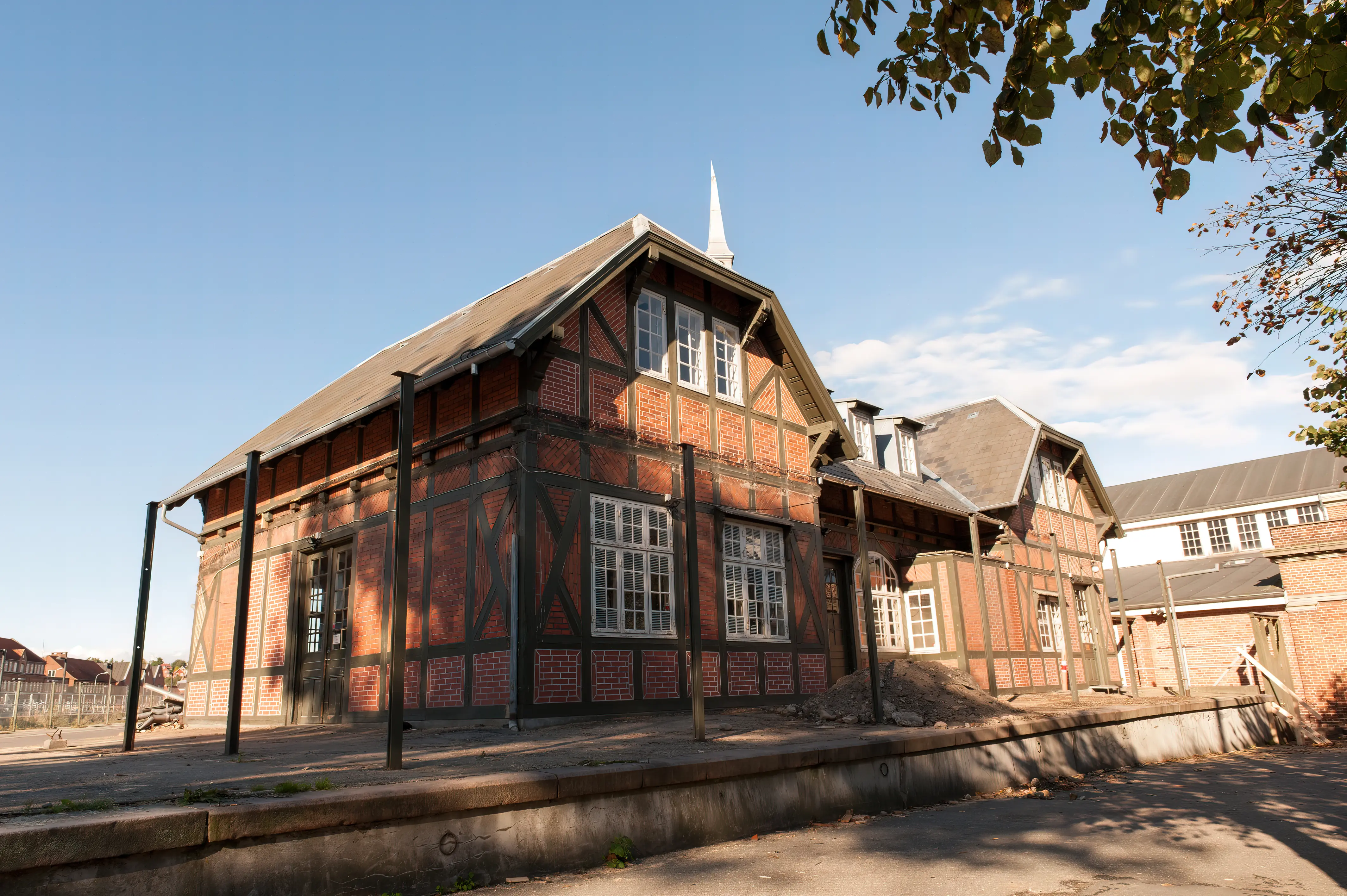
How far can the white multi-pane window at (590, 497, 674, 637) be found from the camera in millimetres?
11883

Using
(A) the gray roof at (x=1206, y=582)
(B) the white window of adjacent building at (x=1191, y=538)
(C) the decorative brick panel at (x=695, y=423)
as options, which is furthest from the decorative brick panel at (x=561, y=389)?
(B) the white window of adjacent building at (x=1191, y=538)

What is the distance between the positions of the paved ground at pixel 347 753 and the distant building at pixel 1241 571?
13.0 metres

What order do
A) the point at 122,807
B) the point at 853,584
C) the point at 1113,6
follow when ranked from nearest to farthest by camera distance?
the point at 1113,6
the point at 122,807
the point at 853,584

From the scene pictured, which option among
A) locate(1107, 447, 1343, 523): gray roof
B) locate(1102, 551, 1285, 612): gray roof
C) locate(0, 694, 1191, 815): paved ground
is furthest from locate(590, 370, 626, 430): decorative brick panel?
locate(1107, 447, 1343, 523): gray roof

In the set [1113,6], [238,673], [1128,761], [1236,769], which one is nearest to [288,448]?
[238,673]

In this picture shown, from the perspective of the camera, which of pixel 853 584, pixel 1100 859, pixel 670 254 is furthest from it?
pixel 853 584

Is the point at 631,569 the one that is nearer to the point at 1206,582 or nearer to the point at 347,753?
the point at 347,753

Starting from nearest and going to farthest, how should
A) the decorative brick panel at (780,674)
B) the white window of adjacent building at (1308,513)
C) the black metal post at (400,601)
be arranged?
the black metal post at (400,601)
the decorative brick panel at (780,674)
the white window of adjacent building at (1308,513)

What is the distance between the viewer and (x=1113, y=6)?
14.2 feet

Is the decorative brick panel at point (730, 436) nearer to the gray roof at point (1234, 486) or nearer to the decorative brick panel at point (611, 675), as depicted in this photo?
the decorative brick panel at point (611, 675)

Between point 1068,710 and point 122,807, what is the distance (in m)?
13.1

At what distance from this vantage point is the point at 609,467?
12.3 m

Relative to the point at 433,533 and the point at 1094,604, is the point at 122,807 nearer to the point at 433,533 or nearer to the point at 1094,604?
the point at 433,533

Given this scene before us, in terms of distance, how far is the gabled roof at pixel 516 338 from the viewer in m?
11.6
